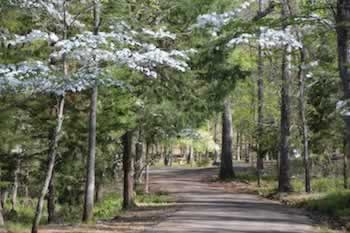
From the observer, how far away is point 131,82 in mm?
17062

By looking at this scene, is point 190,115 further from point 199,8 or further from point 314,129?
point 314,129

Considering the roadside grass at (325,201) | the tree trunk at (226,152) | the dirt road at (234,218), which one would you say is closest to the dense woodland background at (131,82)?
the roadside grass at (325,201)

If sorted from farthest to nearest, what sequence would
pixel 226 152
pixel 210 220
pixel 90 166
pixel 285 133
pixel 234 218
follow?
1. pixel 226 152
2. pixel 285 133
3. pixel 234 218
4. pixel 210 220
5. pixel 90 166

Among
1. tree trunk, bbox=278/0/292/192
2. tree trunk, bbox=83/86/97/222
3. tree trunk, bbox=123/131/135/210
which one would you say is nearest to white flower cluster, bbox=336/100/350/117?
tree trunk, bbox=83/86/97/222

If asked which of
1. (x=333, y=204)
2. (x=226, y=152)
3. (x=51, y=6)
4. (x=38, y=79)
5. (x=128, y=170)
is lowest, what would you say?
(x=333, y=204)

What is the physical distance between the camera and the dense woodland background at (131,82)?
10.7 metres

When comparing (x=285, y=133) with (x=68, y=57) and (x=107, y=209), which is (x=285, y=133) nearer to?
(x=107, y=209)

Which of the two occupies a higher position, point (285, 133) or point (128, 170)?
point (285, 133)

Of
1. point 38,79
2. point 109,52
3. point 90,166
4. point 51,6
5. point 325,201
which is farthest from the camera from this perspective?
point 325,201

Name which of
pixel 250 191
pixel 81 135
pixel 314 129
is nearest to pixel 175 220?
pixel 81 135

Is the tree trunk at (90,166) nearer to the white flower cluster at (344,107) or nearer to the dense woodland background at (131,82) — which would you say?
the dense woodland background at (131,82)

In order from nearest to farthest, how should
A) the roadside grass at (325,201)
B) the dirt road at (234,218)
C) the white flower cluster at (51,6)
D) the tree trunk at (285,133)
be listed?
the white flower cluster at (51,6)
the dirt road at (234,218)
the roadside grass at (325,201)
the tree trunk at (285,133)

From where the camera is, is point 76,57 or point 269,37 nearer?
point 269,37

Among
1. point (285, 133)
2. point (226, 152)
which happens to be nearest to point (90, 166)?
point (285, 133)
